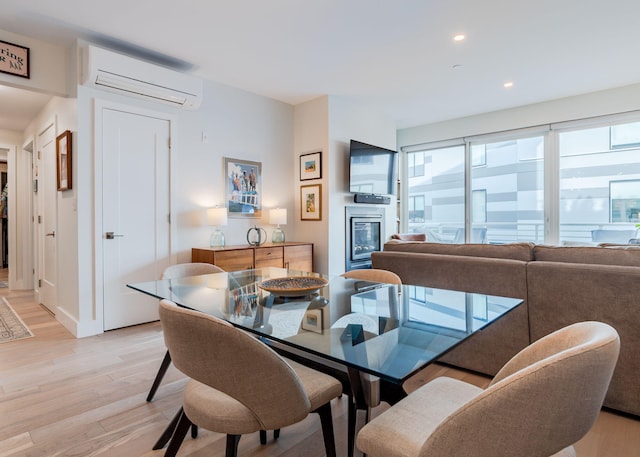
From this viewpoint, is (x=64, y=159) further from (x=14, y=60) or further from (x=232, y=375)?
(x=232, y=375)

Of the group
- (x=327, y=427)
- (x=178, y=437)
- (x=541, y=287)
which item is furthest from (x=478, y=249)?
(x=178, y=437)

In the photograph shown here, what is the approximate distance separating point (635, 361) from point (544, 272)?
0.58 metres

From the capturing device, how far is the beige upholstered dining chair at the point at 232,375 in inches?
38.4

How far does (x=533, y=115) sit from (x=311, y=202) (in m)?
3.38

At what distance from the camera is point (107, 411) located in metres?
1.95

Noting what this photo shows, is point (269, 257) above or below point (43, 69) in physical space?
below

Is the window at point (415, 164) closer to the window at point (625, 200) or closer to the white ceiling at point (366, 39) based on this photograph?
the white ceiling at point (366, 39)

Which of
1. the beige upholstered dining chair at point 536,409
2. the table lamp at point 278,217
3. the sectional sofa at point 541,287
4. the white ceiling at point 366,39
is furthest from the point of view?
the table lamp at point 278,217

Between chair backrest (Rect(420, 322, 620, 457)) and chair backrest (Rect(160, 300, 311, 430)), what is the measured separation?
0.46m

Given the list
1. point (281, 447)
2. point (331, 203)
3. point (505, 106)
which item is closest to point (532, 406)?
point (281, 447)

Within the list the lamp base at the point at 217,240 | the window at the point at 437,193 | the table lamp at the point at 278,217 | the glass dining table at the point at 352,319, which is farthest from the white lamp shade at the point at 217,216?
the window at the point at 437,193

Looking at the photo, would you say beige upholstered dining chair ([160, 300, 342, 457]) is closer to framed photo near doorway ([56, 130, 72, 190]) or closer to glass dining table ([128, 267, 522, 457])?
glass dining table ([128, 267, 522, 457])

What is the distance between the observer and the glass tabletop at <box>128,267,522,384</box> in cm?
101

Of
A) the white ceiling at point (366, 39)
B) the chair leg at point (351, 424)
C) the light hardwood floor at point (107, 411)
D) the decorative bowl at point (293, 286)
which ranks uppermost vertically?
the white ceiling at point (366, 39)
